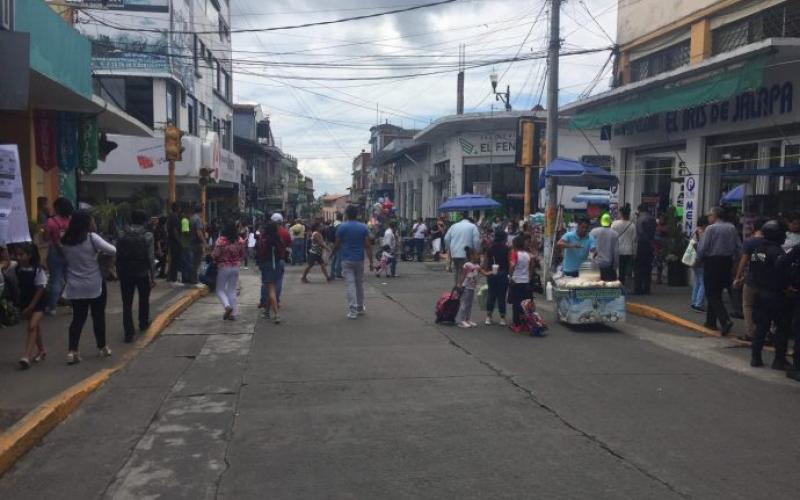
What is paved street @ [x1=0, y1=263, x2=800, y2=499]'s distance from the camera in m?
4.67

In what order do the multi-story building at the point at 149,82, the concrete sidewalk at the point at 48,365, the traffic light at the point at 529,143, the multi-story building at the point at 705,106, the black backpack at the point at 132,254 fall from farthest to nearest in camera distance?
the multi-story building at the point at 149,82 → the traffic light at the point at 529,143 → the multi-story building at the point at 705,106 → the black backpack at the point at 132,254 → the concrete sidewalk at the point at 48,365

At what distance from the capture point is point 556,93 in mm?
16203

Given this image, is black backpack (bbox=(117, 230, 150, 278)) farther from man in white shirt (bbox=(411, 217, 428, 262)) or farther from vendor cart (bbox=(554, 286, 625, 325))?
man in white shirt (bbox=(411, 217, 428, 262))

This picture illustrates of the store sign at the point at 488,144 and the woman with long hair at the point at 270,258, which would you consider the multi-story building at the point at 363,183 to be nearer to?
the store sign at the point at 488,144

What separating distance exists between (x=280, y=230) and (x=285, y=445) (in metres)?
6.54

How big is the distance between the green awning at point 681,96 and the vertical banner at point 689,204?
7.53ft

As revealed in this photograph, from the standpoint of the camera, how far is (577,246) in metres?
12.6

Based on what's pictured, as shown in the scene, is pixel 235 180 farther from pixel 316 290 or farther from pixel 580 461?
pixel 580 461

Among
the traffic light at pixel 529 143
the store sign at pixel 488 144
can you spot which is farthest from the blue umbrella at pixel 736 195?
the store sign at pixel 488 144

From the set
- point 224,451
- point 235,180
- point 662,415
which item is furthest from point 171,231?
point 235,180

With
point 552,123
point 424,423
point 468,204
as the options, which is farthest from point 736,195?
point 424,423

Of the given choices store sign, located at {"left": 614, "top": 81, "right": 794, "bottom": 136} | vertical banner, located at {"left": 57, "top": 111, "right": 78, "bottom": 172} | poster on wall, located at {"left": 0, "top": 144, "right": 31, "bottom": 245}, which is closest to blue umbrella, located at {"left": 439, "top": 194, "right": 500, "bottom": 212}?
store sign, located at {"left": 614, "top": 81, "right": 794, "bottom": 136}

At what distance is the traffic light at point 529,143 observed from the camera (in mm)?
17375

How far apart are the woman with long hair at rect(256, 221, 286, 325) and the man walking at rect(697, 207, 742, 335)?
6.54 metres
